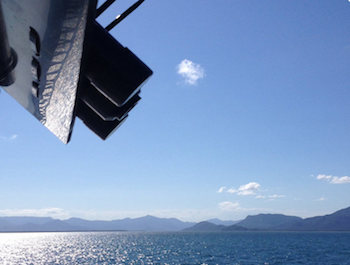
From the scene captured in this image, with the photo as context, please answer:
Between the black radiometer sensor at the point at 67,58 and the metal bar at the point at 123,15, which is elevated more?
the metal bar at the point at 123,15

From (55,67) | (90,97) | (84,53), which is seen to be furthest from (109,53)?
(90,97)

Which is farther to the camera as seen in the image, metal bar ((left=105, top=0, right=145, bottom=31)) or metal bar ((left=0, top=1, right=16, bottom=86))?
metal bar ((left=105, top=0, right=145, bottom=31))

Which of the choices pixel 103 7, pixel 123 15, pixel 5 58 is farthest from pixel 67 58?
pixel 123 15

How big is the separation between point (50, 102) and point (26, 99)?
565 millimetres

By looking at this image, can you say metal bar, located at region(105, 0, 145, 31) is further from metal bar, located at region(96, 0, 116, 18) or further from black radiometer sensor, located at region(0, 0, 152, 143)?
metal bar, located at region(96, 0, 116, 18)

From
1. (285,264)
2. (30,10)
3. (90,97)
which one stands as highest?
(30,10)

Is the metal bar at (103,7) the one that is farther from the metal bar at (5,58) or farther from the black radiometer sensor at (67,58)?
the metal bar at (5,58)

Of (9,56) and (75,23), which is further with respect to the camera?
(9,56)

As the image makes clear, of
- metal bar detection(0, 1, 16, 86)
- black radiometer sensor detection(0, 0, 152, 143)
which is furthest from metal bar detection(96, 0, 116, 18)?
metal bar detection(0, 1, 16, 86)

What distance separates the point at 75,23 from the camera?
Answer: 2.02 meters

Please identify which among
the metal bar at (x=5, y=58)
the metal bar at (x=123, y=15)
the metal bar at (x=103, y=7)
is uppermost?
the metal bar at (x=123, y=15)

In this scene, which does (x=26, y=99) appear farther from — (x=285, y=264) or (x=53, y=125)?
(x=285, y=264)

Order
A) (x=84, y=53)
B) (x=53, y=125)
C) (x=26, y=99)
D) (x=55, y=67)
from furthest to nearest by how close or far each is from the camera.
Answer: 1. (x=53, y=125)
2. (x=26, y=99)
3. (x=55, y=67)
4. (x=84, y=53)

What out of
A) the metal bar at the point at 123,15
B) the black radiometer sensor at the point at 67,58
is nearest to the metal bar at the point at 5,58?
the black radiometer sensor at the point at 67,58
